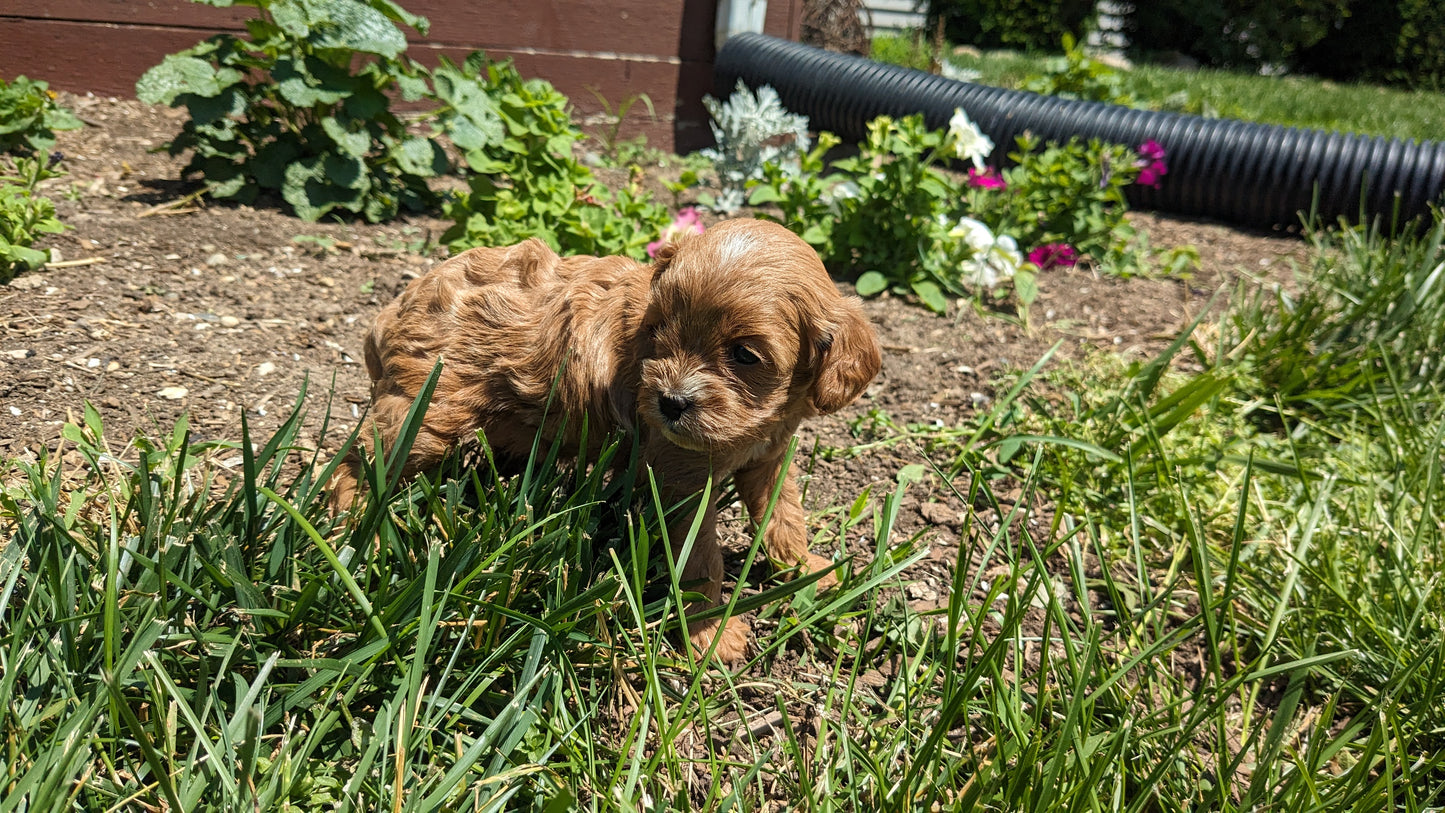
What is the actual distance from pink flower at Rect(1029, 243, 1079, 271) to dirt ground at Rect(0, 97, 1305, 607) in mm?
112

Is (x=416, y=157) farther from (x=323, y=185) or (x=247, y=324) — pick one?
(x=247, y=324)

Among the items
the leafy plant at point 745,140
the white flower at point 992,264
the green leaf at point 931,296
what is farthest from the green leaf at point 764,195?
the white flower at point 992,264

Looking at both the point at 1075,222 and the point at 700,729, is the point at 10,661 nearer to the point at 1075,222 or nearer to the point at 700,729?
the point at 700,729

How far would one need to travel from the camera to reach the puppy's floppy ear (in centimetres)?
225

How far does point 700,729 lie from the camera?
2.51 m

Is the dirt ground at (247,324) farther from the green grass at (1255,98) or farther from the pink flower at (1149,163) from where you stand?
the green grass at (1255,98)

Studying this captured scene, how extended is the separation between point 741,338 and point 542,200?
8.28 ft


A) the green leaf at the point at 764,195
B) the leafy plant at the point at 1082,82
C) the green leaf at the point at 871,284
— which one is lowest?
the green leaf at the point at 871,284

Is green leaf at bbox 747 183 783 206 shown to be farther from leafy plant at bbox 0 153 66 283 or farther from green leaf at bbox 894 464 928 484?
leafy plant at bbox 0 153 66 283

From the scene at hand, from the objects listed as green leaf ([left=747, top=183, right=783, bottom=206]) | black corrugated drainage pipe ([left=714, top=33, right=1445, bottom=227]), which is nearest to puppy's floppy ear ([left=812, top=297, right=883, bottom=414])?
green leaf ([left=747, top=183, right=783, bottom=206])

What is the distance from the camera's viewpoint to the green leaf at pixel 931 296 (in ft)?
15.7

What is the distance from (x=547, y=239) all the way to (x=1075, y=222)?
313cm

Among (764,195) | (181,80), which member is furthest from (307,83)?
(764,195)

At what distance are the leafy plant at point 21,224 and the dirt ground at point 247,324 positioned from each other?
79 millimetres
